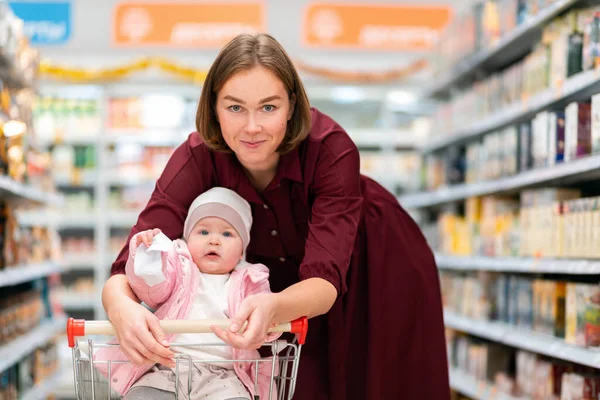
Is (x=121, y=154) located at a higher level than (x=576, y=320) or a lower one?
higher

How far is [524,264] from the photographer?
3564 mm

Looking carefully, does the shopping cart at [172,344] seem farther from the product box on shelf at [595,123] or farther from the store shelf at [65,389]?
the store shelf at [65,389]

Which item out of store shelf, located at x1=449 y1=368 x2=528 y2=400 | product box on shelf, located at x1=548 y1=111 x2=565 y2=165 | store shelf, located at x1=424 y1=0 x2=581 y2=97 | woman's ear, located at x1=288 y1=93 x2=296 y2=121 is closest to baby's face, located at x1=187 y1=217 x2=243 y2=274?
woman's ear, located at x1=288 y1=93 x2=296 y2=121

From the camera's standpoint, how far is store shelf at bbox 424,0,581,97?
3.47 metres

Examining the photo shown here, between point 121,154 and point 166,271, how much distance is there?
238 inches

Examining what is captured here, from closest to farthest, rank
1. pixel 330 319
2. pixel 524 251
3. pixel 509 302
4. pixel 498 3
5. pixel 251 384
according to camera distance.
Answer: pixel 251 384, pixel 330 319, pixel 524 251, pixel 509 302, pixel 498 3

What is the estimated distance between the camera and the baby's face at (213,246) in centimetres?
207

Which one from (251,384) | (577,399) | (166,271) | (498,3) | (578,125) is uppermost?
(498,3)

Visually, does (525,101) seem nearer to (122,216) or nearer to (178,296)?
(178,296)

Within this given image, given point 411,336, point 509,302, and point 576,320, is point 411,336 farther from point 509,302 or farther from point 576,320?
point 509,302

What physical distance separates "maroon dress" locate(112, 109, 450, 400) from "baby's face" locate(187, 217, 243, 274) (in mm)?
86

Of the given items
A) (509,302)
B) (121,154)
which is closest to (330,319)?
(509,302)

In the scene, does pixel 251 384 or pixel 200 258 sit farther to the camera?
pixel 200 258

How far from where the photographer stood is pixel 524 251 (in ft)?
12.0
